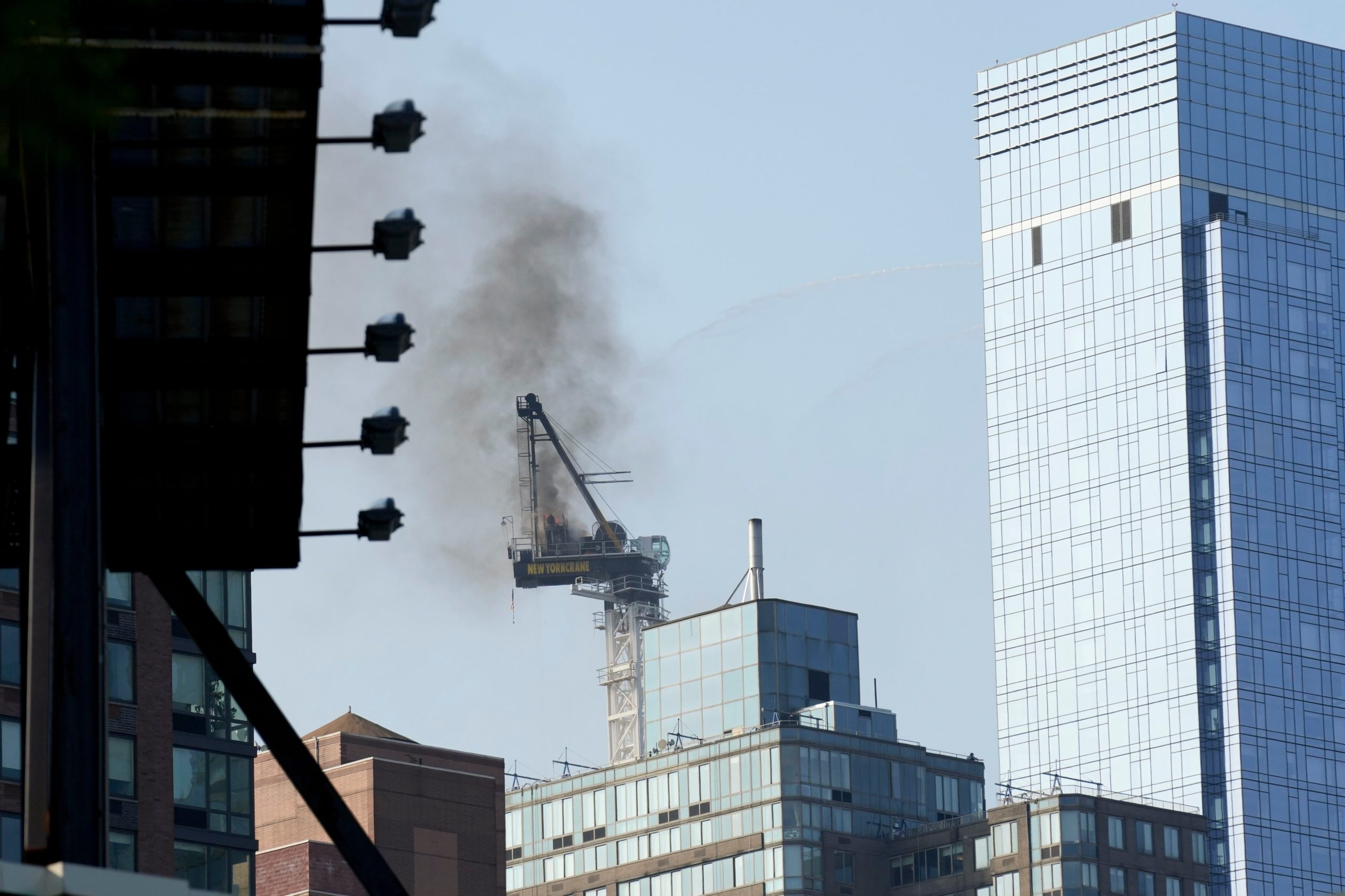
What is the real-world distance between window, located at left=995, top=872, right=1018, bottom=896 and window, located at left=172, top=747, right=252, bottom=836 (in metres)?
97.7

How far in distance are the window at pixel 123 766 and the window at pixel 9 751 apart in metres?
3.66

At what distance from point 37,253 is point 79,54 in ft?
31.9

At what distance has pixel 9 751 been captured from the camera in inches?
3191

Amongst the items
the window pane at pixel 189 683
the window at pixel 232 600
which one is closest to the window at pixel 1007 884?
the window at pixel 232 600

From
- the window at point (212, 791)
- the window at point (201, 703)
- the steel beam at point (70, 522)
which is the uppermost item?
the window at point (201, 703)

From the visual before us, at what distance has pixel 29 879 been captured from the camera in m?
20.2

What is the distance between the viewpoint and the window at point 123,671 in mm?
85625

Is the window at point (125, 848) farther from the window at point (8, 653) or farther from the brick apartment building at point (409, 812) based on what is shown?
the brick apartment building at point (409, 812)

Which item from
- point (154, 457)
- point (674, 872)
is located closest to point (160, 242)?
point (154, 457)

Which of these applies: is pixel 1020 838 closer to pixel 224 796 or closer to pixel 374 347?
pixel 224 796

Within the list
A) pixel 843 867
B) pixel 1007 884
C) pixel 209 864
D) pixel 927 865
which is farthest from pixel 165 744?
pixel 843 867

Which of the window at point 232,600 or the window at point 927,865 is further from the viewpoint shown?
the window at point 927,865

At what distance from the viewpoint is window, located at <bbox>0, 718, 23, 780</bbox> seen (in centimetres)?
8050

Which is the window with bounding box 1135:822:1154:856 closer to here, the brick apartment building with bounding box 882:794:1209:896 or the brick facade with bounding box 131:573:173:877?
the brick apartment building with bounding box 882:794:1209:896
